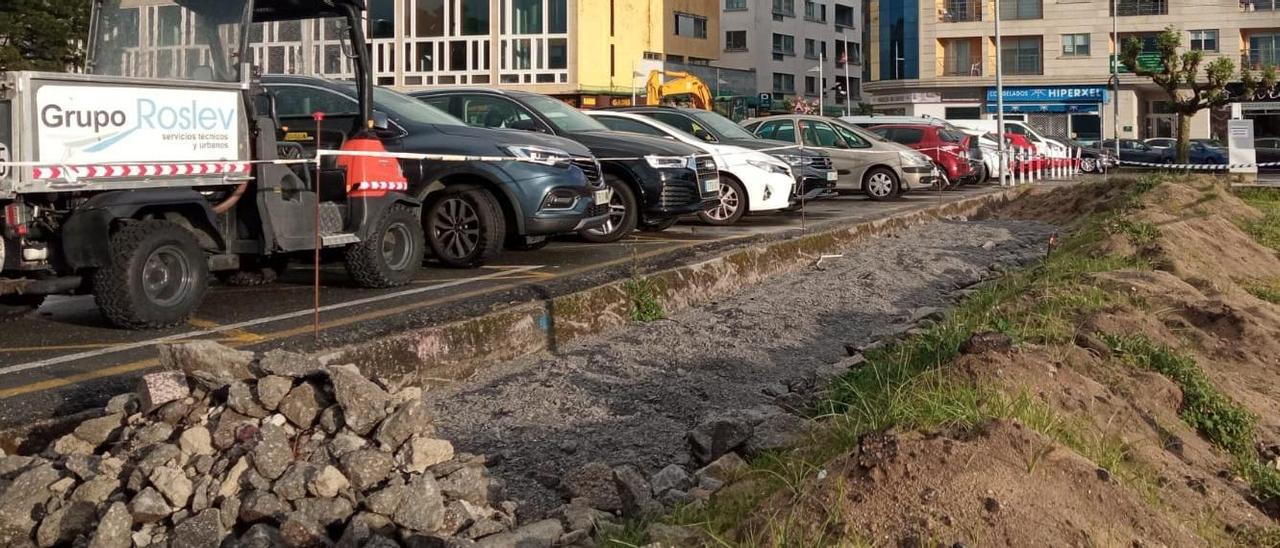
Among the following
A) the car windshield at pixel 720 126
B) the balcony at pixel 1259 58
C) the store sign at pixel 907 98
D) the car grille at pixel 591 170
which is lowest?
the car grille at pixel 591 170

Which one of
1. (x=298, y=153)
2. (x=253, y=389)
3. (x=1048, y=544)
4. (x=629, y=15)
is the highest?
(x=629, y=15)

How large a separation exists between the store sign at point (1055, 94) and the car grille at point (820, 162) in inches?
1874

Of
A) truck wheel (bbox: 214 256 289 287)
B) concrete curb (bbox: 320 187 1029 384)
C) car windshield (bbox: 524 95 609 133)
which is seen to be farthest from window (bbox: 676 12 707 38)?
truck wheel (bbox: 214 256 289 287)

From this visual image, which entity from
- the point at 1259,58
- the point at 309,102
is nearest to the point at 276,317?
the point at 309,102

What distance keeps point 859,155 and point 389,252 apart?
1595 centimetres

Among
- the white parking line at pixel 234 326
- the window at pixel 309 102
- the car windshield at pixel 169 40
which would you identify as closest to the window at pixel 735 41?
the white parking line at pixel 234 326

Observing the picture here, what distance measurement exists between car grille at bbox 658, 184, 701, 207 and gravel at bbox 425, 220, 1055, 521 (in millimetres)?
2617

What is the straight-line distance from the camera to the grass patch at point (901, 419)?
4.05 metres

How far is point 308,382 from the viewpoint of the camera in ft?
17.2

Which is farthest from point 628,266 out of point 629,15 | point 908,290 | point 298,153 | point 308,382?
point 629,15

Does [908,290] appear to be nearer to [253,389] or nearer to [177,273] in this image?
[177,273]

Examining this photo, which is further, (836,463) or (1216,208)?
(1216,208)

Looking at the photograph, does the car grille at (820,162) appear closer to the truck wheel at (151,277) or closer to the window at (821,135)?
the window at (821,135)

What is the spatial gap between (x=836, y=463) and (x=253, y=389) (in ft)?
7.52
